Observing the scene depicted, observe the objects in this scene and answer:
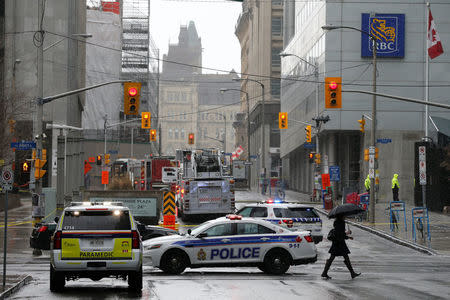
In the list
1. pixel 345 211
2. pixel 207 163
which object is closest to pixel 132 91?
pixel 207 163

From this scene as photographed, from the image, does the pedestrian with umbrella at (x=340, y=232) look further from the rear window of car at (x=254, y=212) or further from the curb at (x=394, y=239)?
the curb at (x=394, y=239)

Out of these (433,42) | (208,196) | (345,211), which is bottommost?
(208,196)

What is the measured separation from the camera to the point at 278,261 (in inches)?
790

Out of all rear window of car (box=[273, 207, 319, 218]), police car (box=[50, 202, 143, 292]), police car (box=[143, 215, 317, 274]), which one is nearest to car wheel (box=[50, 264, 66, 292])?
police car (box=[50, 202, 143, 292])

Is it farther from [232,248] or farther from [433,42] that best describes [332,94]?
[433,42]

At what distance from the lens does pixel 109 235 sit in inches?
602

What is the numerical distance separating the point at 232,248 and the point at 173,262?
154 centimetres

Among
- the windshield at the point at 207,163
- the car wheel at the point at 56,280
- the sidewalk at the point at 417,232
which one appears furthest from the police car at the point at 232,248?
the windshield at the point at 207,163

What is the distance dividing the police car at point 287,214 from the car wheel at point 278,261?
214 inches

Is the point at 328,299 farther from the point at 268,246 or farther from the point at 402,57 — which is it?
the point at 402,57

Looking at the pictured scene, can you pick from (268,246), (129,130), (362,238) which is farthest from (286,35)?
(268,246)

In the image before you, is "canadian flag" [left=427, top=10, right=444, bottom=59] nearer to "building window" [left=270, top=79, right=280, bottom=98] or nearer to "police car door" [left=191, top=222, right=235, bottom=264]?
"police car door" [left=191, top=222, right=235, bottom=264]

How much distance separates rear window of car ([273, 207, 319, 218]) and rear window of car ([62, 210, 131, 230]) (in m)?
11.0

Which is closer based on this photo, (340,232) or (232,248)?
(340,232)
